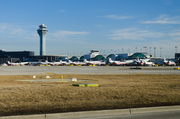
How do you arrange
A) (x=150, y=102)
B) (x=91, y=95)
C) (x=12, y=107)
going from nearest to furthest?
(x=12, y=107) < (x=150, y=102) < (x=91, y=95)

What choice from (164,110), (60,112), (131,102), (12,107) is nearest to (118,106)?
(131,102)

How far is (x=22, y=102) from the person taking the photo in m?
11.6

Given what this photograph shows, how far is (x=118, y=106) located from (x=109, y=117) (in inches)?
68.5

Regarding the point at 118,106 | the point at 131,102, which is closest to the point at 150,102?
the point at 131,102

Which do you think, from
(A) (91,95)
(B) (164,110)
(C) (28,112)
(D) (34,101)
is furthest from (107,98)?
(C) (28,112)

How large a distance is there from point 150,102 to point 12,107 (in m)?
7.67

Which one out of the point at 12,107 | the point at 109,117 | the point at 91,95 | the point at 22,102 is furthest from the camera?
the point at 91,95

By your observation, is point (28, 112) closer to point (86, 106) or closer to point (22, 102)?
point (22, 102)

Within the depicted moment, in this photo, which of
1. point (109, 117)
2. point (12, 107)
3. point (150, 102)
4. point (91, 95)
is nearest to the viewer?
point (109, 117)

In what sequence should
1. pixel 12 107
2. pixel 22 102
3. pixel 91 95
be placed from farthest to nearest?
pixel 91 95, pixel 22 102, pixel 12 107

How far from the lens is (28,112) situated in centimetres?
966

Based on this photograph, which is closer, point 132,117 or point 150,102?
point 132,117

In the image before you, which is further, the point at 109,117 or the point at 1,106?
the point at 1,106

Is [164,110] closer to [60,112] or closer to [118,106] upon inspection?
[118,106]
